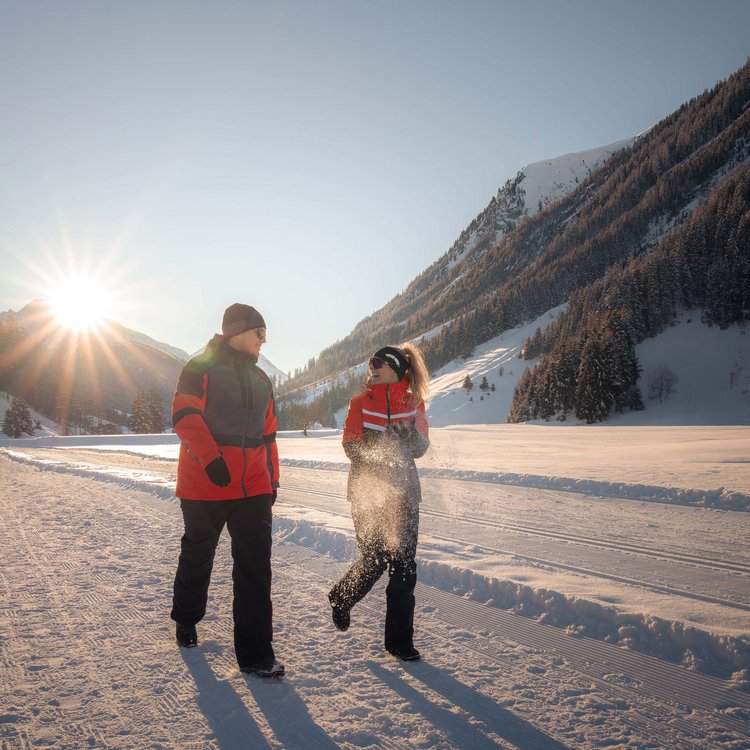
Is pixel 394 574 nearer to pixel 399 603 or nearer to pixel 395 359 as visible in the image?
pixel 399 603

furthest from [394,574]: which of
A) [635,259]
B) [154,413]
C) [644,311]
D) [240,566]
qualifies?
[635,259]

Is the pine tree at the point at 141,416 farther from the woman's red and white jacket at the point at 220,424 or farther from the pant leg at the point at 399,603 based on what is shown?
the pant leg at the point at 399,603

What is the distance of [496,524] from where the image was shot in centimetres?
695

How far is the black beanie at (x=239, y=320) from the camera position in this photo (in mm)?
3189

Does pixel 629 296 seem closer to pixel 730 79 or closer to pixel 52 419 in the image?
pixel 52 419

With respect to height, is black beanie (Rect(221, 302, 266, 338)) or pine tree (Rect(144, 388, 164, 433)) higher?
black beanie (Rect(221, 302, 266, 338))

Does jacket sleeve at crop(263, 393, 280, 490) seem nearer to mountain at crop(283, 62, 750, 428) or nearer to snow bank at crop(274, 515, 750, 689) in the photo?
snow bank at crop(274, 515, 750, 689)

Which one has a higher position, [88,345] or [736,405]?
[88,345]

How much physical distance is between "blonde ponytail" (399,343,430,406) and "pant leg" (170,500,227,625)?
59.5 inches

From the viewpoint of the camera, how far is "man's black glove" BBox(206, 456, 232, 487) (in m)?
2.82

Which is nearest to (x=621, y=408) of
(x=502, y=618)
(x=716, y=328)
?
(x=716, y=328)

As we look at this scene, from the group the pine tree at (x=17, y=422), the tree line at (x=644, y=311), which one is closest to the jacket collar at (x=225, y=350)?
the tree line at (x=644, y=311)

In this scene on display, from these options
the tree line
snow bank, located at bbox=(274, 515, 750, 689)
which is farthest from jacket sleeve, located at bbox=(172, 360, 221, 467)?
the tree line

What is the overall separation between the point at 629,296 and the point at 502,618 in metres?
86.5
